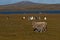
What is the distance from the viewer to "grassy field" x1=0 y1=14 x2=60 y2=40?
160 centimetres

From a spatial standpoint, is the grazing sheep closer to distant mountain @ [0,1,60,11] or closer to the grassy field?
the grassy field

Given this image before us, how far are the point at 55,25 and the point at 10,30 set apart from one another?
1.25ft

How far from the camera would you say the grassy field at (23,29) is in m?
1.60

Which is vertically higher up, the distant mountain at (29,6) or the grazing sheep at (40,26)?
the distant mountain at (29,6)

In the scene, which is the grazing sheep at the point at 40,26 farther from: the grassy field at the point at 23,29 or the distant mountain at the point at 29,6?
the distant mountain at the point at 29,6

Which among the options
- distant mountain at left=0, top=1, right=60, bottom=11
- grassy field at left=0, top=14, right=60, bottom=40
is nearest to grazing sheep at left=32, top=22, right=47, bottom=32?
grassy field at left=0, top=14, right=60, bottom=40

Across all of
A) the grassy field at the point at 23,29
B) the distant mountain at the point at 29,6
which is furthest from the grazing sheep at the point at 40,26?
the distant mountain at the point at 29,6

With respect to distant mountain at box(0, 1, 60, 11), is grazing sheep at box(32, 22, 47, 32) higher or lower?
lower

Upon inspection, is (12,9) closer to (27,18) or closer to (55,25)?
(27,18)

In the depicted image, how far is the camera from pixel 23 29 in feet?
5.35

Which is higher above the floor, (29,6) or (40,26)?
(29,6)

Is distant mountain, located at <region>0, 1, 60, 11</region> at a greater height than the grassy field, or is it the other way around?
distant mountain, located at <region>0, 1, 60, 11</region>

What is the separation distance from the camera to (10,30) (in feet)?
5.38

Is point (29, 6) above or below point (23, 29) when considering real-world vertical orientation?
above
